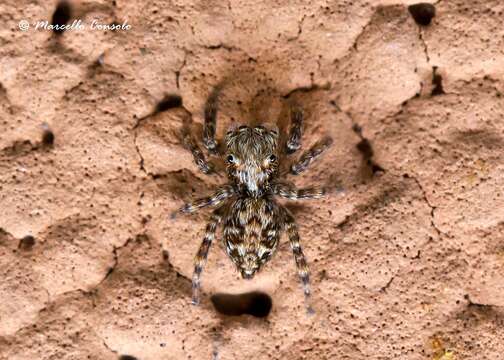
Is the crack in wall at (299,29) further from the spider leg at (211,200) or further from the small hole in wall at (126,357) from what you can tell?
the small hole in wall at (126,357)

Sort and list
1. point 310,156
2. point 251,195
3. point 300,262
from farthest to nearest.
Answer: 1. point 251,195
2. point 310,156
3. point 300,262

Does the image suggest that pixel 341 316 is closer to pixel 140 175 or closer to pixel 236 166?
pixel 236 166

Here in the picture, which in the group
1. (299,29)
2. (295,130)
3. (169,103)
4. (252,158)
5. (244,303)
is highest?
(299,29)

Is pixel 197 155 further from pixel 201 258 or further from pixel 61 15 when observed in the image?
pixel 61 15

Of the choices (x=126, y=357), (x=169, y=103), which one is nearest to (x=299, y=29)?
(x=169, y=103)

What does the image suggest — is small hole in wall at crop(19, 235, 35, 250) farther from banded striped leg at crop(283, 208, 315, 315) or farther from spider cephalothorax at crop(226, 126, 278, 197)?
banded striped leg at crop(283, 208, 315, 315)

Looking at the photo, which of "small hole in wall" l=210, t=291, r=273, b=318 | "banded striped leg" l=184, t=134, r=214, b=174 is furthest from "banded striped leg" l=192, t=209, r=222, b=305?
"banded striped leg" l=184, t=134, r=214, b=174

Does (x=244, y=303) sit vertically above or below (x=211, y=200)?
below

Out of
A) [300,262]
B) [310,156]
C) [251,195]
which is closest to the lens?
[300,262]
